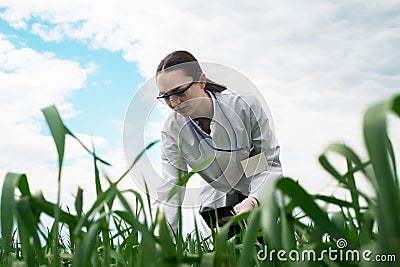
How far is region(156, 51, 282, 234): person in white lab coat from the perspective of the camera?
8.25 ft

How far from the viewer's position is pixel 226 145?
2.69m

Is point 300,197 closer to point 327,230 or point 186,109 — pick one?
point 327,230

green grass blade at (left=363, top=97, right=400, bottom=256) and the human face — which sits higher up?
the human face

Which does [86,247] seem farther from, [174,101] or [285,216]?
[174,101]

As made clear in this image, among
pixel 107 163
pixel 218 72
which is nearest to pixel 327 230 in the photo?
pixel 107 163

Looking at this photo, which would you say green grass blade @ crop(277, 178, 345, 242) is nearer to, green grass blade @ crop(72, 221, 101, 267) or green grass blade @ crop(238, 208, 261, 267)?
green grass blade @ crop(238, 208, 261, 267)

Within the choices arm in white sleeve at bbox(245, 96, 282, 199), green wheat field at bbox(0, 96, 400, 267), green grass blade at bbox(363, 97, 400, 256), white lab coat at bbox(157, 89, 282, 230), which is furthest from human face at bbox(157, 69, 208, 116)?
green grass blade at bbox(363, 97, 400, 256)

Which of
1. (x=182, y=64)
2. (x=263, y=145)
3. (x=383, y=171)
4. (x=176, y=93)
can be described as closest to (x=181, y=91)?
(x=176, y=93)

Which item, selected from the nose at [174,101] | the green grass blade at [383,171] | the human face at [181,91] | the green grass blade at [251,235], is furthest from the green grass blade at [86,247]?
the nose at [174,101]

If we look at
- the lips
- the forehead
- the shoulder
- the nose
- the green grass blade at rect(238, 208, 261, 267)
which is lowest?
the green grass blade at rect(238, 208, 261, 267)

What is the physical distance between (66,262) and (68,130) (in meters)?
0.58

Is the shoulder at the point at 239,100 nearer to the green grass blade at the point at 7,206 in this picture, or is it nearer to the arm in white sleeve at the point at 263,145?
the arm in white sleeve at the point at 263,145

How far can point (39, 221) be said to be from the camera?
0.59 meters

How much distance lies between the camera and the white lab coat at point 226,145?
103 inches
